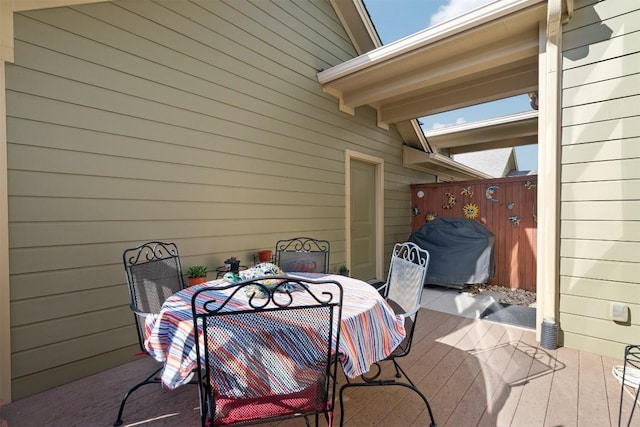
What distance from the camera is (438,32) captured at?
122 inches

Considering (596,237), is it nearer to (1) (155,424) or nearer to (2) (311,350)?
(2) (311,350)

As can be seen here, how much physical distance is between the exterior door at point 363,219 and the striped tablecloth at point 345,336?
10.1 feet

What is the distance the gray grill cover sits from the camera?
4.46 meters

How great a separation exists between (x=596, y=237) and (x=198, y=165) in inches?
141

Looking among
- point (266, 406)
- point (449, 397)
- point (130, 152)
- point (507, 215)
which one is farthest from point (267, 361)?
point (507, 215)

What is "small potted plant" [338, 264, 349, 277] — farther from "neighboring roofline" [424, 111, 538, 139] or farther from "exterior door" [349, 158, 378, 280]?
"neighboring roofline" [424, 111, 538, 139]

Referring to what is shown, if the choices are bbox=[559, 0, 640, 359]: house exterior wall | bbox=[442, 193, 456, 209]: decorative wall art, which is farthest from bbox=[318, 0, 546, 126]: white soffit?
bbox=[442, 193, 456, 209]: decorative wall art

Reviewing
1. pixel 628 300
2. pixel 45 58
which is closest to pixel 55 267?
pixel 45 58

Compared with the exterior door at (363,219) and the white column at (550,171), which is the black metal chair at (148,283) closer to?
the exterior door at (363,219)

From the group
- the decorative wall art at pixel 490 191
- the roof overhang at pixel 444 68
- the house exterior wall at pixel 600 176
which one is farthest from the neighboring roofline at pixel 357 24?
the decorative wall art at pixel 490 191

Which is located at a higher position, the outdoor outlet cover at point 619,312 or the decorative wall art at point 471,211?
the decorative wall art at point 471,211

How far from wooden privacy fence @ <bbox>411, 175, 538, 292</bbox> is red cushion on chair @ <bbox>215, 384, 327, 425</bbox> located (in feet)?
15.4

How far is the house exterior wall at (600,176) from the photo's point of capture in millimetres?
2391

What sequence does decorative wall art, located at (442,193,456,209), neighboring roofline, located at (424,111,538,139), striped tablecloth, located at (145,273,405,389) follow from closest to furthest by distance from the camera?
striped tablecloth, located at (145,273,405,389), decorative wall art, located at (442,193,456,209), neighboring roofline, located at (424,111,538,139)
